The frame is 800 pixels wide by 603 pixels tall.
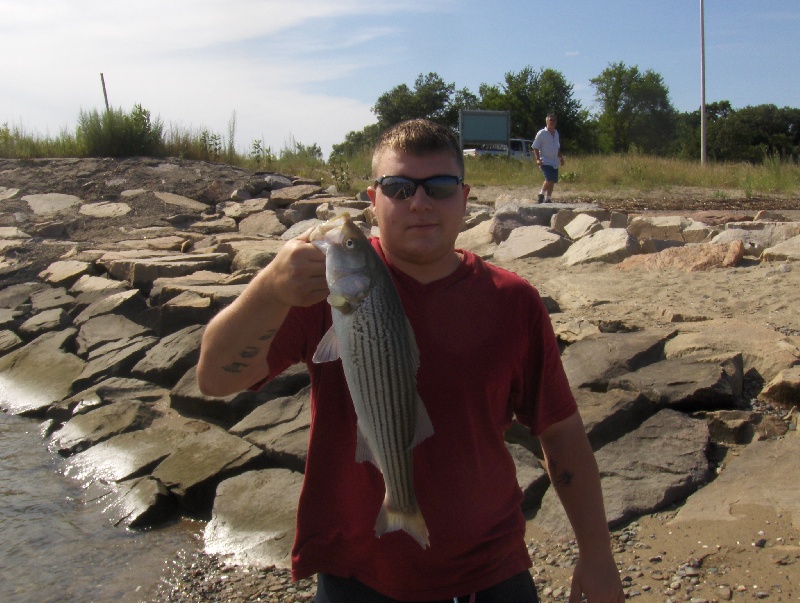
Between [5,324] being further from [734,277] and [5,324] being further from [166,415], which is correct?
[734,277]

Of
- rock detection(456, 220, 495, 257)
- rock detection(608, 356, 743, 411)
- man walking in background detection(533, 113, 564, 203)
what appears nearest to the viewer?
rock detection(608, 356, 743, 411)

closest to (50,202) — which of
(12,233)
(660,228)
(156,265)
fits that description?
(12,233)

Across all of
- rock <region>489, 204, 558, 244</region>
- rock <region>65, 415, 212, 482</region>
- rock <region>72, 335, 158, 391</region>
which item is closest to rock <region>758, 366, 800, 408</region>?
rock <region>65, 415, 212, 482</region>

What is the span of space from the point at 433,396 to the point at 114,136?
16685mm

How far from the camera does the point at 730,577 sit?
3.55 m

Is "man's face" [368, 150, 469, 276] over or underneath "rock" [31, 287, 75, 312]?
over

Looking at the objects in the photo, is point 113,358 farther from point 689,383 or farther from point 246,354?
point 246,354

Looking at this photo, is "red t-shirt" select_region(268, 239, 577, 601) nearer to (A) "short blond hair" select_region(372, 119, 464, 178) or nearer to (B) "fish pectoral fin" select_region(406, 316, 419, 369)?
(B) "fish pectoral fin" select_region(406, 316, 419, 369)

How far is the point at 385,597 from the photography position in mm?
2119

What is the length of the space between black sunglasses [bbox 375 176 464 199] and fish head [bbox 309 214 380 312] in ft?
1.37

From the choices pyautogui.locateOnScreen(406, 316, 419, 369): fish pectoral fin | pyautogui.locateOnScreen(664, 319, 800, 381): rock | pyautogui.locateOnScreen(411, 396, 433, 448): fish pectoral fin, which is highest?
pyautogui.locateOnScreen(406, 316, 419, 369): fish pectoral fin

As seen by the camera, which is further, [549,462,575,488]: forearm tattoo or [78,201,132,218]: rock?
[78,201,132,218]: rock

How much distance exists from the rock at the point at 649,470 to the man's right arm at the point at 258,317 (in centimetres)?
265

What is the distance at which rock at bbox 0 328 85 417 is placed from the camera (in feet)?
27.7
